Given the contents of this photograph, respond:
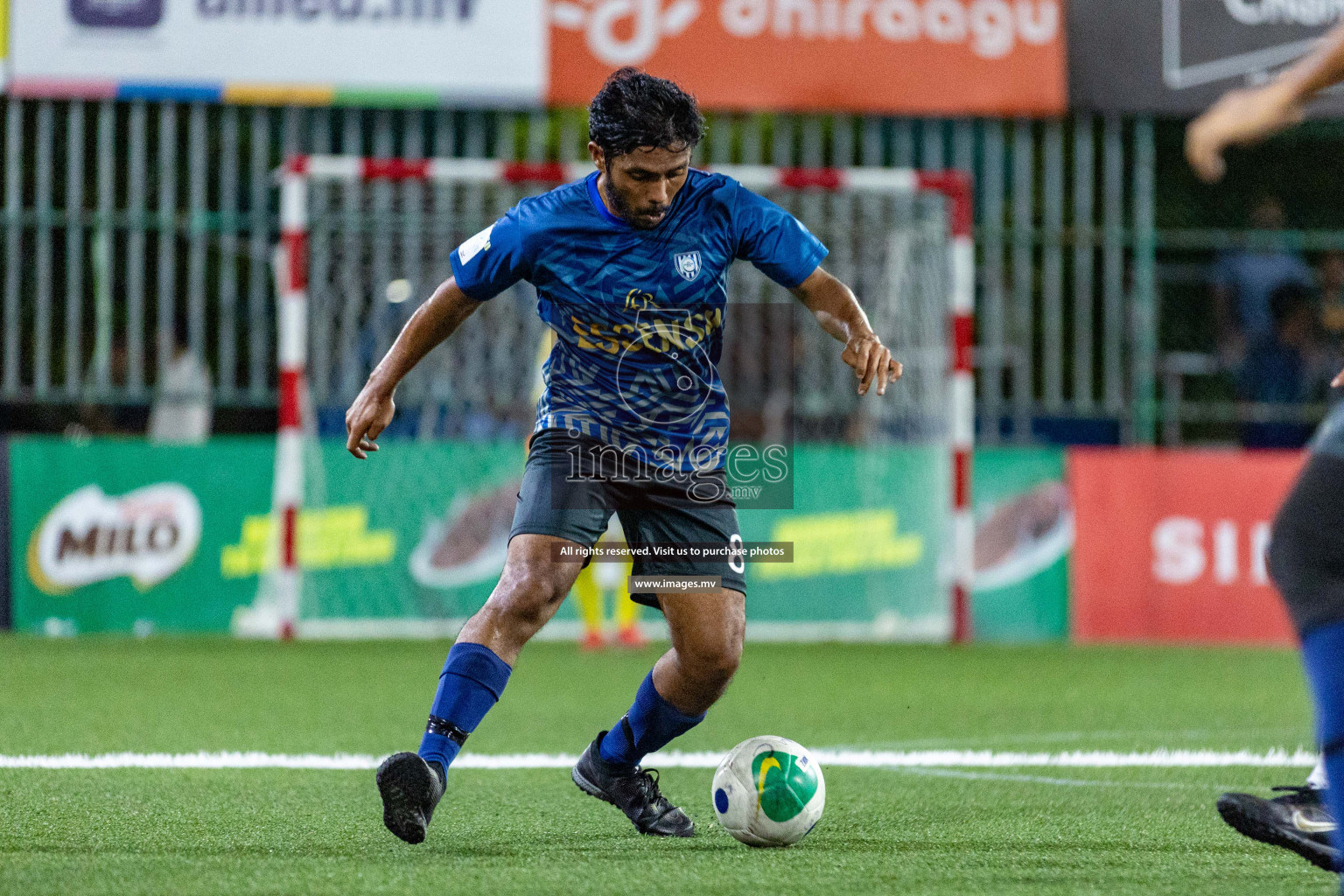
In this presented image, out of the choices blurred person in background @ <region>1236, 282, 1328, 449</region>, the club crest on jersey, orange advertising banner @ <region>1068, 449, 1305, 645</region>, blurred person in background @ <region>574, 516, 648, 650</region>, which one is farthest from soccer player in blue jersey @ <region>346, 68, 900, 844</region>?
blurred person in background @ <region>1236, 282, 1328, 449</region>

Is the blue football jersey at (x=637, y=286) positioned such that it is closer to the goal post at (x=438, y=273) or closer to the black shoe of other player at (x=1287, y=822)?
the black shoe of other player at (x=1287, y=822)

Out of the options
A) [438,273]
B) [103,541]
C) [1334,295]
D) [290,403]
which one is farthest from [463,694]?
[1334,295]

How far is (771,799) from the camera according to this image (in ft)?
15.7

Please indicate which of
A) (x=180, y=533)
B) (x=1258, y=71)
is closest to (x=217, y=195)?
(x=180, y=533)

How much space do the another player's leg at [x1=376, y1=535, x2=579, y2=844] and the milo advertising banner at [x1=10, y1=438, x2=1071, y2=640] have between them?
649 cm

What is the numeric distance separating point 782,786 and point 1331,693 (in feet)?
5.84

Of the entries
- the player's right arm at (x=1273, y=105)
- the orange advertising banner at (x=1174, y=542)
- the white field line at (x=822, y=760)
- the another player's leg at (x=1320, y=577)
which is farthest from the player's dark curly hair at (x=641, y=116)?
the orange advertising banner at (x=1174, y=542)

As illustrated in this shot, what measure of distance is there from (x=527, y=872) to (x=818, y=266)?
181 centimetres

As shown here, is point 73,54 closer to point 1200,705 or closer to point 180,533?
point 180,533

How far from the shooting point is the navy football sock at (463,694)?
461 centimetres

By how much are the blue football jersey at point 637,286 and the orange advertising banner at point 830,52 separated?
720 centimetres

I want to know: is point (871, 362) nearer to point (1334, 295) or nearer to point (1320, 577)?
point (1320, 577)

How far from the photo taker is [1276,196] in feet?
49.9

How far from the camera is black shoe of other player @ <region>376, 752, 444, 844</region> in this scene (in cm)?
434
